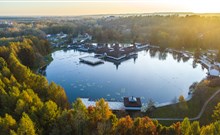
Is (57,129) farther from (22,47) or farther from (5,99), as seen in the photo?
(22,47)

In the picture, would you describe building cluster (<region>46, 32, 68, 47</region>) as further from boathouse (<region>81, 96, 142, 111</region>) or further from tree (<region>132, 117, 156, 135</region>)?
tree (<region>132, 117, 156, 135</region>)

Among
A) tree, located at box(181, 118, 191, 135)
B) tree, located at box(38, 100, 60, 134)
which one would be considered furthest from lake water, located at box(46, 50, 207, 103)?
tree, located at box(181, 118, 191, 135)

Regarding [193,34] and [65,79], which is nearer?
[65,79]

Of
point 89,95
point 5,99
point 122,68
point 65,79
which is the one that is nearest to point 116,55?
point 122,68

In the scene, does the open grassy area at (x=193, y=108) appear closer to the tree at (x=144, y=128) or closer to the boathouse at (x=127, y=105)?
the boathouse at (x=127, y=105)

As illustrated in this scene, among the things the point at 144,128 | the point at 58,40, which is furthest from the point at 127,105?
the point at 58,40
